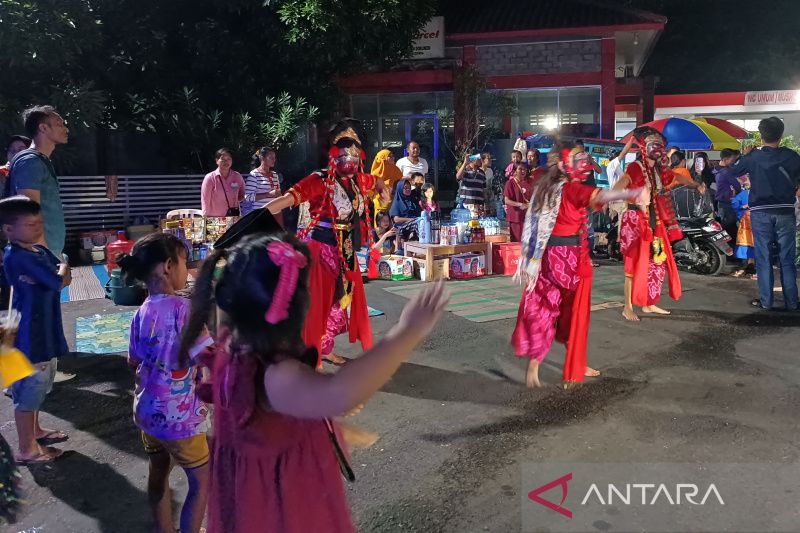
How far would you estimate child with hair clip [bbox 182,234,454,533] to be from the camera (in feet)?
5.72

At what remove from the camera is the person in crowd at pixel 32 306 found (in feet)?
11.9

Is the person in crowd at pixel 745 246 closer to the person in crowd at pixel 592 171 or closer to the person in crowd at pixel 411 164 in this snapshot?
the person in crowd at pixel 592 171

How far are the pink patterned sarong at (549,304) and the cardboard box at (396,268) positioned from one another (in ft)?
15.7

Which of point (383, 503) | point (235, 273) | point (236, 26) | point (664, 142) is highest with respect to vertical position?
point (236, 26)

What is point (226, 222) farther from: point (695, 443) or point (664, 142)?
point (695, 443)

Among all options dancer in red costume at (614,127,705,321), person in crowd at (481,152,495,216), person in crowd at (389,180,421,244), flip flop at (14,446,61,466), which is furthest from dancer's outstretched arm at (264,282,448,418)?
person in crowd at (481,152,495,216)

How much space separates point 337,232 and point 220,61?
10.5 meters

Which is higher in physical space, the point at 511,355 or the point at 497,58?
the point at 497,58

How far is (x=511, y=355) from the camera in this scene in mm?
5859

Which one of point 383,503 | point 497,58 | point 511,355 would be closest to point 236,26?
point 497,58

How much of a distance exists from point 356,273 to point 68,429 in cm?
231

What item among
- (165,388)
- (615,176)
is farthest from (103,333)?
(615,176)

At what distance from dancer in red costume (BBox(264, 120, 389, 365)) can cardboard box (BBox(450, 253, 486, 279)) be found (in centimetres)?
445

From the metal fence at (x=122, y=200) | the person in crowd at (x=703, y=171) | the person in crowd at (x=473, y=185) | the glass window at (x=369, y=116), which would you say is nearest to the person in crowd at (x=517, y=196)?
the person in crowd at (x=473, y=185)
